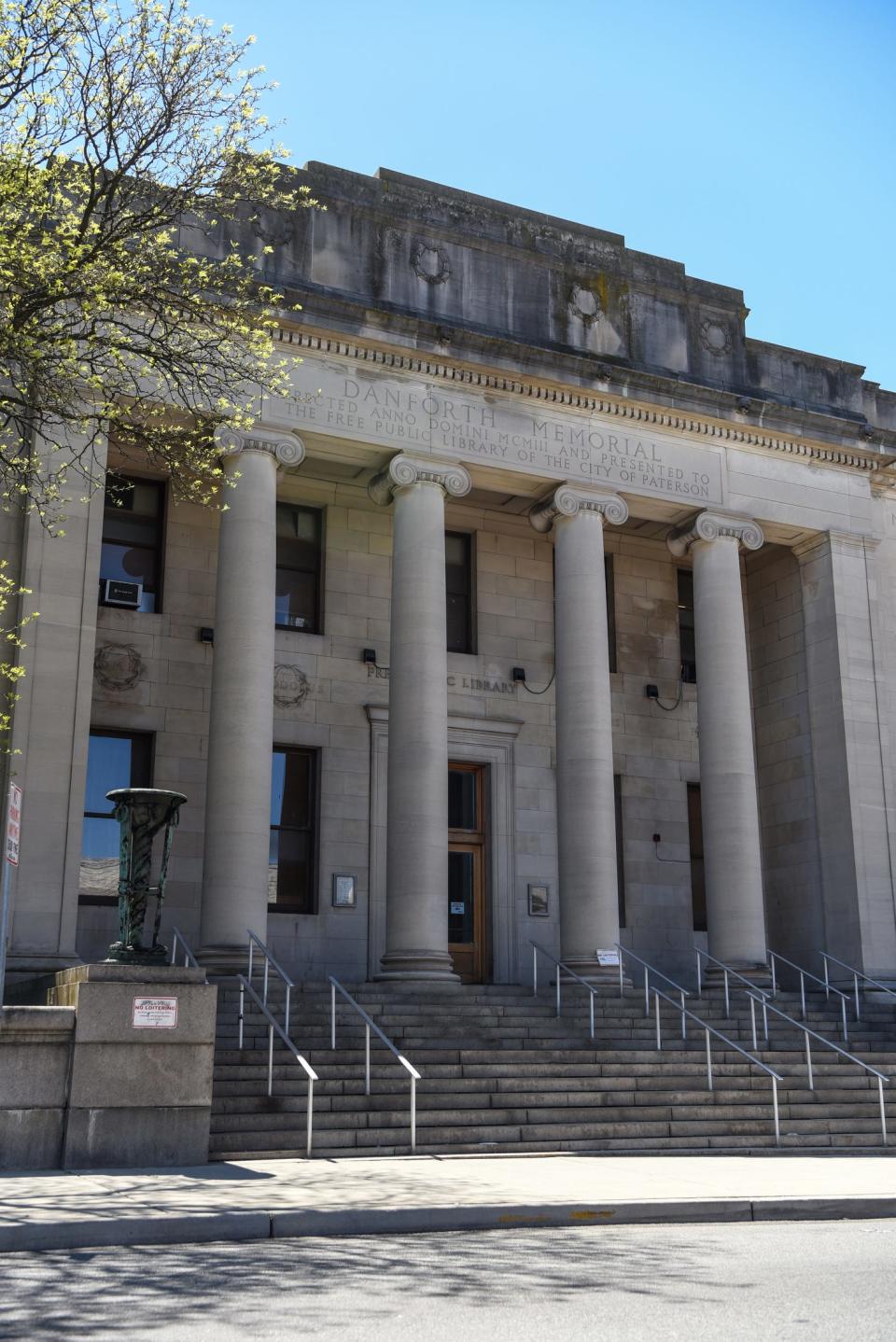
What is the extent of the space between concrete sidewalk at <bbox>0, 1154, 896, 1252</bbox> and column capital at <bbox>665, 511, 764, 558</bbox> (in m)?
12.2

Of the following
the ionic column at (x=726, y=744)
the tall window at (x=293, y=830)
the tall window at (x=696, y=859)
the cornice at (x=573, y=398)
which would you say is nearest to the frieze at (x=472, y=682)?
the tall window at (x=293, y=830)

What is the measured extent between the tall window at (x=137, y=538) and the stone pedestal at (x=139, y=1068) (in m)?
10.4

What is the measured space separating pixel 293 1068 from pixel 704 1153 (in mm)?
4323

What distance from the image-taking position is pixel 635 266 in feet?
78.6

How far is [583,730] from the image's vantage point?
20.6 m

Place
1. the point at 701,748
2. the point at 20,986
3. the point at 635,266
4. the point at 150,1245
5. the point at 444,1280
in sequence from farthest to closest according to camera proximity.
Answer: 1. the point at 635,266
2. the point at 701,748
3. the point at 20,986
4. the point at 150,1245
5. the point at 444,1280

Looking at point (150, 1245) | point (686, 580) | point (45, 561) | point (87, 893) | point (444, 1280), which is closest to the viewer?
point (444, 1280)

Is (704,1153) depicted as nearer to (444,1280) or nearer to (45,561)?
(444,1280)

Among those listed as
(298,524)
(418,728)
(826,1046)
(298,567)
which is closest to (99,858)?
(418,728)

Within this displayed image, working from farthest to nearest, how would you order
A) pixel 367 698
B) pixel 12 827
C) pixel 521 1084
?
pixel 367 698
pixel 521 1084
pixel 12 827

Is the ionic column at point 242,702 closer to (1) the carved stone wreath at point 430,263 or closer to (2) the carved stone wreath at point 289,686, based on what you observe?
(2) the carved stone wreath at point 289,686

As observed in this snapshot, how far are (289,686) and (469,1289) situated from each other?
1543cm

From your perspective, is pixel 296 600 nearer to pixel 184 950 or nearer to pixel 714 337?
pixel 184 950

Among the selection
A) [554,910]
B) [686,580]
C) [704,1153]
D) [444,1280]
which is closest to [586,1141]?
[704,1153]
